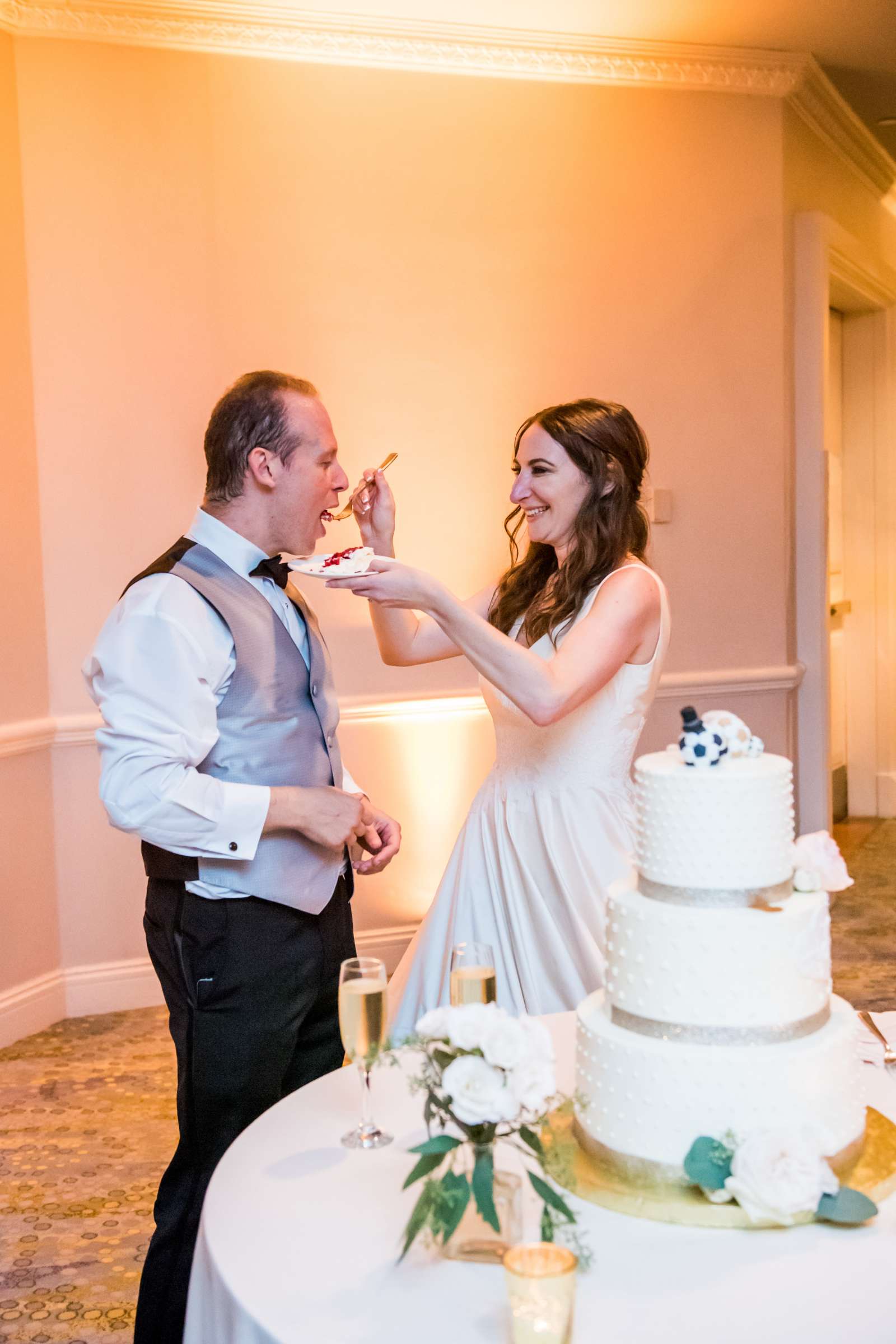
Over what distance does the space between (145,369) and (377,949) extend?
2060 millimetres

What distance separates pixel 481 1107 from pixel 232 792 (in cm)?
91

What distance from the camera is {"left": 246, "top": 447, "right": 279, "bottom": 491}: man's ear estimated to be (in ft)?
6.87

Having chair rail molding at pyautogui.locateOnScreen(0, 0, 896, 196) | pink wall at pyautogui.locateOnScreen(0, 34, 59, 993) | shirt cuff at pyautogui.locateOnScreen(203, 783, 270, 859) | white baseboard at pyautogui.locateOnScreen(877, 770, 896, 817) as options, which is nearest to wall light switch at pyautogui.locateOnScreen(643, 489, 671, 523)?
chair rail molding at pyautogui.locateOnScreen(0, 0, 896, 196)

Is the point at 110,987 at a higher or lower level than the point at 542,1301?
lower

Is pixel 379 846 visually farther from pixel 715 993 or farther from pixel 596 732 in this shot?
pixel 715 993

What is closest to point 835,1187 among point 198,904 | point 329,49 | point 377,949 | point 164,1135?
point 198,904

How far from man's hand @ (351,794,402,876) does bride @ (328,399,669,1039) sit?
0.32 metres

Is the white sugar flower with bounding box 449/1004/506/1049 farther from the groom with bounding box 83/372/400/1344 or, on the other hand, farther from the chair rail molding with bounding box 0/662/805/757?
the chair rail molding with bounding box 0/662/805/757

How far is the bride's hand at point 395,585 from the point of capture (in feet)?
6.95

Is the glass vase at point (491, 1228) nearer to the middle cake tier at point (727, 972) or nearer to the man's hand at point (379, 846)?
the middle cake tier at point (727, 972)

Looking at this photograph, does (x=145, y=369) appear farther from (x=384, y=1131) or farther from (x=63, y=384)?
(x=384, y=1131)

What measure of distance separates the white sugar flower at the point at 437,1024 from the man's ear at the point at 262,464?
1.20 metres

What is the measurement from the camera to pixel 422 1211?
3.50 feet

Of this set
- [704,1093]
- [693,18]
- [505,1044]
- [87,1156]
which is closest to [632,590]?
[704,1093]
